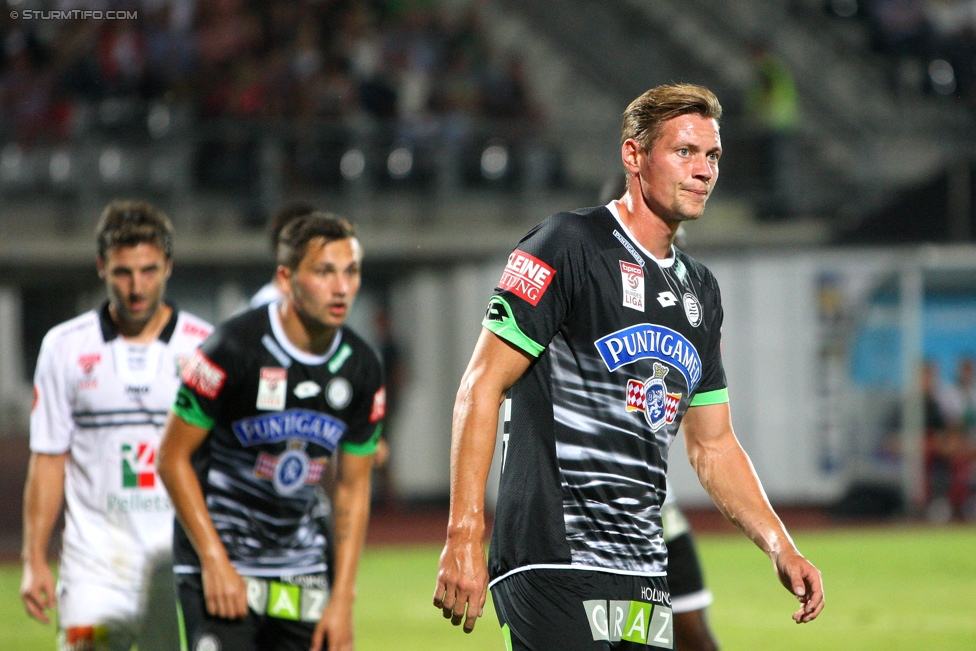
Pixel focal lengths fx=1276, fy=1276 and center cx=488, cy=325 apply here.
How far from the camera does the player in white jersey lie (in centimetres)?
535

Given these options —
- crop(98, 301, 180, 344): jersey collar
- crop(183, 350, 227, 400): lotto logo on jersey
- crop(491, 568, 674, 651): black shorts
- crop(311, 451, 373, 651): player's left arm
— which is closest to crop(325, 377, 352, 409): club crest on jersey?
crop(311, 451, 373, 651): player's left arm

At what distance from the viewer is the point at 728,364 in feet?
59.2

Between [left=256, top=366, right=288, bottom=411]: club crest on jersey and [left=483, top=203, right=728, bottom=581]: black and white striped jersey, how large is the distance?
4.68ft

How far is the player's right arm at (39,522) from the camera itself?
534 cm

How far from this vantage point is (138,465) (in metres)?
5.39

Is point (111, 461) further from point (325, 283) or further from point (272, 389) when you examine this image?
point (325, 283)

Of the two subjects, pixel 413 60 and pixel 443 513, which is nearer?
pixel 443 513

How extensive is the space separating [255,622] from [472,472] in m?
1.81

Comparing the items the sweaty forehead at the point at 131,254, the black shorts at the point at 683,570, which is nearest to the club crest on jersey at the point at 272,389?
the sweaty forehead at the point at 131,254

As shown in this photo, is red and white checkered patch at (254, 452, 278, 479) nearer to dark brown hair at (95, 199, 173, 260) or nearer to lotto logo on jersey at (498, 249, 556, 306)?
dark brown hair at (95, 199, 173, 260)

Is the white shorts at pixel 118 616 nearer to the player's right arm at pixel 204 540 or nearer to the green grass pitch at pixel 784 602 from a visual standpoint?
the player's right arm at pixel 204 540

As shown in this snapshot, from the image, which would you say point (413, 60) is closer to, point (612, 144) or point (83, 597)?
point (612, 144)

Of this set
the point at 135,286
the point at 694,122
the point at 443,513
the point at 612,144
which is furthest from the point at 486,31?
the point at 694,122

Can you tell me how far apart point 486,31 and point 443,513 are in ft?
26.7
